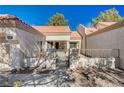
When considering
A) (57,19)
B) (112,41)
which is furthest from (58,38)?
(112,41)

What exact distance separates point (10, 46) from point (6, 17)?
188 centimetres

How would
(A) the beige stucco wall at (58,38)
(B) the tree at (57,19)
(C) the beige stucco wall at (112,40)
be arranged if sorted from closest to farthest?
(C) the beige stucco wall at (112,40) → (A) the beige stucco wall at (58,38) → (B) the tree at (57,19)

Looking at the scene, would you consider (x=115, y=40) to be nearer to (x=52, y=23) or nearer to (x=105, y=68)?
(x=105, y=68)

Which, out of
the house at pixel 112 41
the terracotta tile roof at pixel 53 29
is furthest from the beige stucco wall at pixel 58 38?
the house at pixel 112 41

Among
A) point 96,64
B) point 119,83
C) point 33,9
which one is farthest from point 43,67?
point 33,9

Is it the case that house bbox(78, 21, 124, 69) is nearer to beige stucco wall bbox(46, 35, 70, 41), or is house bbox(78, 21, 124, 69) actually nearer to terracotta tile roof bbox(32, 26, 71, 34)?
beige stucco wall bbox(46, 35, 70, 41)

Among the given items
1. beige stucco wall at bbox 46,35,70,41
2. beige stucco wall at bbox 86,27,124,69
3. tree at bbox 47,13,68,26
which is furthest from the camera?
tree at bbox 47,13,68,26

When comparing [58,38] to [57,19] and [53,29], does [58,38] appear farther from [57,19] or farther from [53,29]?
[57,19]

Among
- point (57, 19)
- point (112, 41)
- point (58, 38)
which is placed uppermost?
point (57, 19)

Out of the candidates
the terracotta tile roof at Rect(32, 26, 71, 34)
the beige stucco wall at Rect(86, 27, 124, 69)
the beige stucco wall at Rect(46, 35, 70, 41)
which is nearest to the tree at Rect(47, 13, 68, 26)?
the terracotta tile roof at Rect(32, 26, 71, 34)

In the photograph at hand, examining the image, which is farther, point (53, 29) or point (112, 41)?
point (53, 29)

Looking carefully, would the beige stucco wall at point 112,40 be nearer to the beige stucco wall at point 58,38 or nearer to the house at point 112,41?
the house at point 112,41

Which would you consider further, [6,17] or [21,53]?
[21,53]

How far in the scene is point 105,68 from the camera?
610 inches
